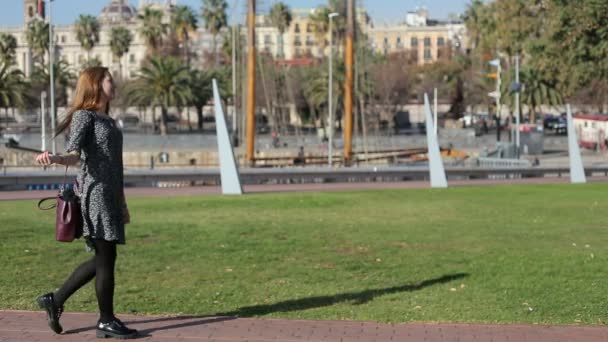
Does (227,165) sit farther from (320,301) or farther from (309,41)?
(309,41)

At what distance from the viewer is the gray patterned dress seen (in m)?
7.37

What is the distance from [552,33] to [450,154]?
24.0 meters

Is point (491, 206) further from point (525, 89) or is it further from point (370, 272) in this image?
point (525, 89)

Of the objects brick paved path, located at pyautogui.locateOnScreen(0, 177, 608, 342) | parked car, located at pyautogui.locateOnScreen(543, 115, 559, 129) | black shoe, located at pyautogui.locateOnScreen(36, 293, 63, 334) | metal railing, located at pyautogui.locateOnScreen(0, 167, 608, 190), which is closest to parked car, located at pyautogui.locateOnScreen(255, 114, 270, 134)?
parked car, located at pyautogui.locateOnScreen(543, 115, 559, 129)

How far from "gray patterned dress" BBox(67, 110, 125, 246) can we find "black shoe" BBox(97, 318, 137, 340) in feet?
1.97

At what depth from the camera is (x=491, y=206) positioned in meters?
19.9

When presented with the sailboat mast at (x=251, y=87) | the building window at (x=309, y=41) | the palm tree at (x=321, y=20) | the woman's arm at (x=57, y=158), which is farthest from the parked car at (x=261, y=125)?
the woman's arm at (x=57, y=158)

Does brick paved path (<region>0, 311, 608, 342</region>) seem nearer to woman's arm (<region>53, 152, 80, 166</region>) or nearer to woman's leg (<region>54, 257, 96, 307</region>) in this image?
woman's leg (<region>54, 257, 96, 307</region>)

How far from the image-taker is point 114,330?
7461 millimetres

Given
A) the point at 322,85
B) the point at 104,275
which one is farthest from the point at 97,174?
the point at 322,85

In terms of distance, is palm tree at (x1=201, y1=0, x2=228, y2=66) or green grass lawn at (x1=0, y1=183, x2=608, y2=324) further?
palm tree at (x1=201, y1=0, x2=228, y2=66)

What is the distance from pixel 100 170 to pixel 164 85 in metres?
67.8

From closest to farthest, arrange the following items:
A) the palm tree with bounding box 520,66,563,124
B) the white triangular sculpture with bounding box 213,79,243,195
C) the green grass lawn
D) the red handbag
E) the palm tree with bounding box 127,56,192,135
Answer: the red handbag → the green grass lawn → the white triangular sculpture with bounding box 213,79,243,195 → the palm tree with bounding box 127,56,192,135 → the palm tree with bounding box 520,66,563,124

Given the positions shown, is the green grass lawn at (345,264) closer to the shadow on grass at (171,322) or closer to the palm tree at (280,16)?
the shadow on grass at (171,322)
